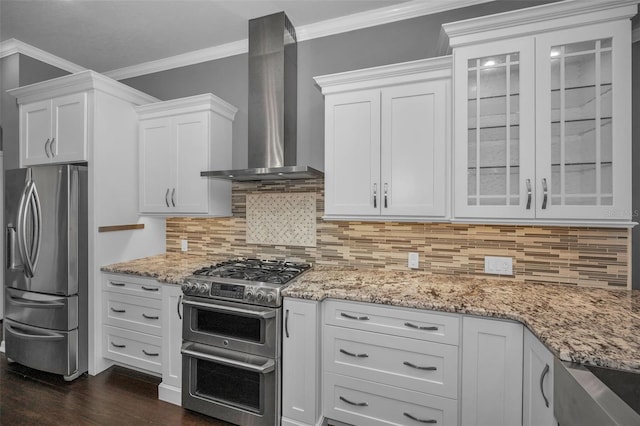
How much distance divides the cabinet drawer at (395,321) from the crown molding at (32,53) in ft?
12.1

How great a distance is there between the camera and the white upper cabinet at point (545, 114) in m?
1.64

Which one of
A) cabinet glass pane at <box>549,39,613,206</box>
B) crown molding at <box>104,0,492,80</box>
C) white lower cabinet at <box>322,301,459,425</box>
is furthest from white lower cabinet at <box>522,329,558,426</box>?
crown molding at <box>104,0,492,80</box>

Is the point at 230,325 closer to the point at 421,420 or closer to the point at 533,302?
the point at 421,420

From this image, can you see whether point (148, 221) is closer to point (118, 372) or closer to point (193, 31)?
point (118, 372)

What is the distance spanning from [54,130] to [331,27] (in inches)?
100

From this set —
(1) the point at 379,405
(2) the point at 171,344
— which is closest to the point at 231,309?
(2) the point at 171,344

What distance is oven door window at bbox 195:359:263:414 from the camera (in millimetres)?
1962

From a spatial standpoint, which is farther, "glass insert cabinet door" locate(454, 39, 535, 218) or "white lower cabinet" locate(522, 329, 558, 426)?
"glass insert cabinet door" locate(454, 39, 535, 218)

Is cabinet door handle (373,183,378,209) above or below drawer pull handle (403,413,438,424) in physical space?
above

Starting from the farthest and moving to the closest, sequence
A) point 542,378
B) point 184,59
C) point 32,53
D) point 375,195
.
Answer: point 184,59
point 32,53
point 375,195
point 542,378

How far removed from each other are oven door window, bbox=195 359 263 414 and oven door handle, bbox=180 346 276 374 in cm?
5

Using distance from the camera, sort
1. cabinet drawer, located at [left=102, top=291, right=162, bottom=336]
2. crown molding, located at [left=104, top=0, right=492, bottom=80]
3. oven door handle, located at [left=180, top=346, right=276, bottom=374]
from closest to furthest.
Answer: oven door handle, located at [left=180, top=346, right=276, bottom=374], crown molding, located at [left=104, top=0, right=492, bottom=80], cabinet drawer, located at [left=102, top=291, right=162, bottom=336]

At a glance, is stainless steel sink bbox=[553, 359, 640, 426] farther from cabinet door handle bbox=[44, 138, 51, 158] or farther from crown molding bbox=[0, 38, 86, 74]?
crown molding bbox=[0, 38, 86, 74]

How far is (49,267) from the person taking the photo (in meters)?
2.50
